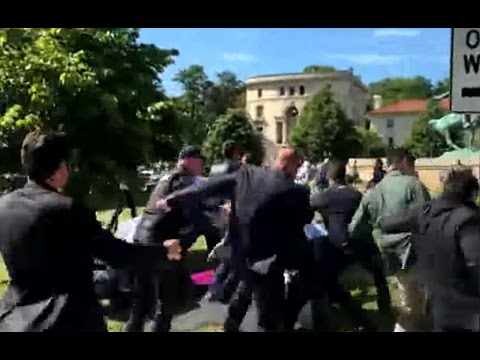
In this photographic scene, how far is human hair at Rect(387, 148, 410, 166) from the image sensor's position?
4.17m

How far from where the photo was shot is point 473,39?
3.90 metres

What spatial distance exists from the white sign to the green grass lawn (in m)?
1.06

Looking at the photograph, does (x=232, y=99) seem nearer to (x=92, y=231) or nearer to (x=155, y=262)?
(x=155, y=262)

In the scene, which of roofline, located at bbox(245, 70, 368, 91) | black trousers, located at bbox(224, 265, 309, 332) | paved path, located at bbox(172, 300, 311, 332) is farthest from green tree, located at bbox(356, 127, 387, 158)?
paved path, located at bbox(172, 300, 311, 332)

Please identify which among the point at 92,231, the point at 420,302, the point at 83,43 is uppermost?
the point at 83,43

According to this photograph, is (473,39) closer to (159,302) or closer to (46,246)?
(159,302)

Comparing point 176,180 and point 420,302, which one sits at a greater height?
point 176,180

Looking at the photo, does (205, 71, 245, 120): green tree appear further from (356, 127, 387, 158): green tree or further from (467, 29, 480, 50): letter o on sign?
(467, 29, 480, 50): letter o on sign

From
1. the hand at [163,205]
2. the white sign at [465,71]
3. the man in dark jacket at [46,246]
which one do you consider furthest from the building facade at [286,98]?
the man in dark jacket at [46,246]

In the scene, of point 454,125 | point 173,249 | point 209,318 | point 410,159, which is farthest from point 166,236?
point 454,125

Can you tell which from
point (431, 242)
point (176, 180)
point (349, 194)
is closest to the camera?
point (431, 242)

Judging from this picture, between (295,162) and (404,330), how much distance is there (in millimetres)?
1083

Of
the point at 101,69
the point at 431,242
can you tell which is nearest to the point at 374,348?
the point at 431,242
